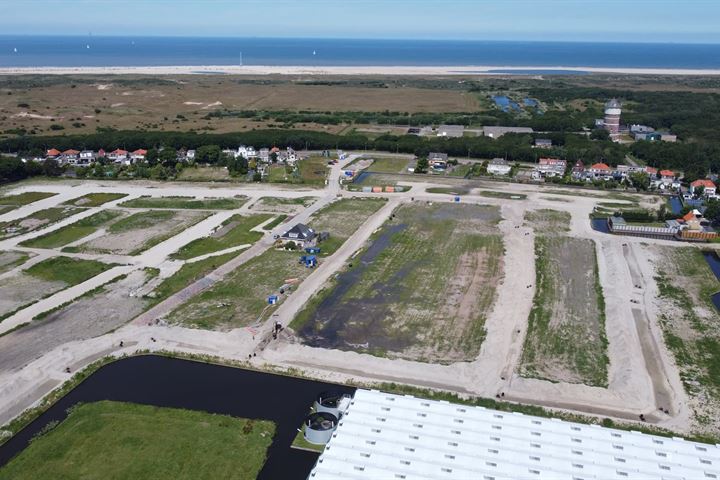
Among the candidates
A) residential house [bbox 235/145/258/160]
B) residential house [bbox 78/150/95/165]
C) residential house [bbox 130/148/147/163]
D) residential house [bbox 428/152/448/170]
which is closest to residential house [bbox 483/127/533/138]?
residential house [bbox 428/152/448/170]

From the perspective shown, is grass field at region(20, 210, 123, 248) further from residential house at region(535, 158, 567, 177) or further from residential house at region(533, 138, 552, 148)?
residential house at region(533, 138, 552, 148)

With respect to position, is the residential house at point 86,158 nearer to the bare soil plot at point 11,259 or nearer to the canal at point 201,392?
the bare soil plot at point 11,259

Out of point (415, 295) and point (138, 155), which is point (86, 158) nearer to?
point (138, 155)

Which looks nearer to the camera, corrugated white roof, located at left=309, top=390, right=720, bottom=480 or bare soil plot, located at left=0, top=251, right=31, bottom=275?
corrugated white roof, located at left=309, top=390, right=720, bottom=480

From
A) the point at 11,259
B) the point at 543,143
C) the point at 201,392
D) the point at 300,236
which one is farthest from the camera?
the point at 543,143

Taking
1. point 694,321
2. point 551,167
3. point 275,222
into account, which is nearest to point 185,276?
point 275,222

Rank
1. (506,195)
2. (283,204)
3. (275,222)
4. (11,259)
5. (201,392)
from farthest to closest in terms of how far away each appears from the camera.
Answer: (506,195)
(283,204)
(275,222)
(11,259)
(201,392)
